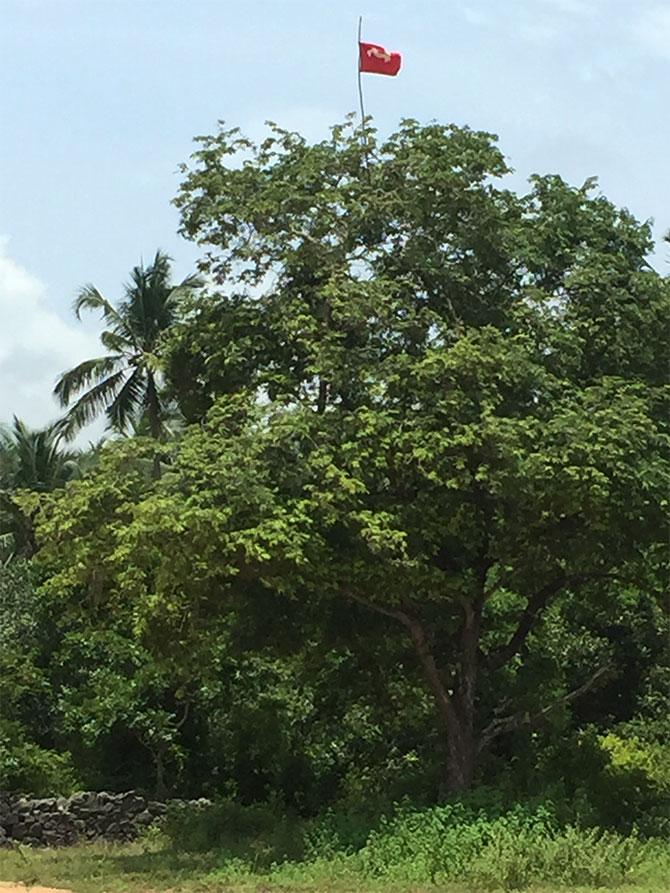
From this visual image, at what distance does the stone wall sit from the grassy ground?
1727 millimetres

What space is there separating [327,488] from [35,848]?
7677mm

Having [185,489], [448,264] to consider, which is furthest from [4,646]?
[448,264]

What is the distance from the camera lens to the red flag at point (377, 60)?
14.7m

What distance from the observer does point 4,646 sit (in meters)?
20.1

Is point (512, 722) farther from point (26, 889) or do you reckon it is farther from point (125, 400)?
point (125, 400)

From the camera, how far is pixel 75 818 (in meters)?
17.6

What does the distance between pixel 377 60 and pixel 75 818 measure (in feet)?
37.1

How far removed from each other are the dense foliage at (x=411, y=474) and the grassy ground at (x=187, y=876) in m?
0.73

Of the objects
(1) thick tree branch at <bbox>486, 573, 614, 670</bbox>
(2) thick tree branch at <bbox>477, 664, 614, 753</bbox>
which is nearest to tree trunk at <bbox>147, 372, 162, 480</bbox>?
(1) thick tree branch at <bbox>486, 573, 614, 670</bbox>

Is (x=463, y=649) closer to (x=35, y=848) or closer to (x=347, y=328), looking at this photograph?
(x=347, y=328)

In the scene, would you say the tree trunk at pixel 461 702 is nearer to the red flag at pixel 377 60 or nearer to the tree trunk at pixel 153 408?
the red flag at pixel 377 60

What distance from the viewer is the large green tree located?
12836 millimetres

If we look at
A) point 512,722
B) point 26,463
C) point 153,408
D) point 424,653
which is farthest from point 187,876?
point 26,463

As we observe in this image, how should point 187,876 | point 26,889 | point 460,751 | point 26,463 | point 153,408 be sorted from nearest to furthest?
point 26,889 → point 187,876 → point 460,751 → point 153,408 → point 26,463
